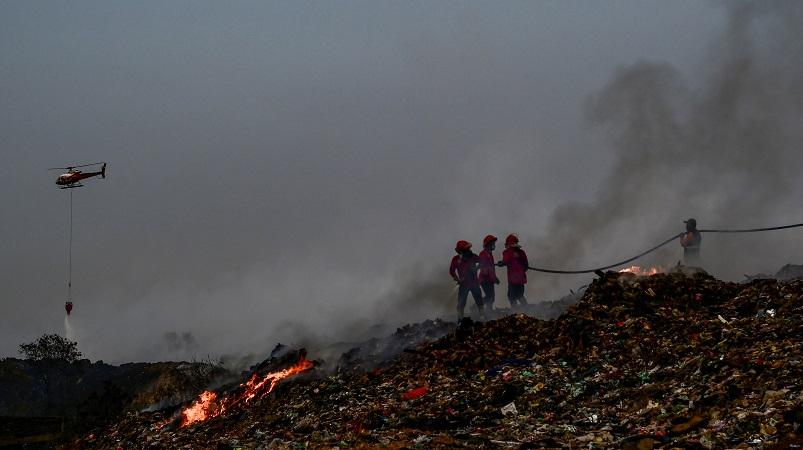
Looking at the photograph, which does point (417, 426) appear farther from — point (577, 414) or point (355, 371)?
point (355, 371)


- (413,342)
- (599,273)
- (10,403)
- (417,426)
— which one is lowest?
(417,426)

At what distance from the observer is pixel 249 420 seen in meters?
15.1

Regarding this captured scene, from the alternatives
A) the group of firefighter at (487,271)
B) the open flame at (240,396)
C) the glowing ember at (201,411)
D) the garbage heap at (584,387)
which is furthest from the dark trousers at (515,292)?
the glowing ember at (201,411)

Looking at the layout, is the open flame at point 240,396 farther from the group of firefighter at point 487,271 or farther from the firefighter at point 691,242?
the firefighter at point 691,242

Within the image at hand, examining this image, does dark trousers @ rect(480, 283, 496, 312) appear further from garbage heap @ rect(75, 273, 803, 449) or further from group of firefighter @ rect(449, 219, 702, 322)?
garbage heap @ rect(75, 273, 803, 449)

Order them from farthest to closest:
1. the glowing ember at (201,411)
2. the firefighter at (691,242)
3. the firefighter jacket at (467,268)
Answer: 1. the firefighter at (691,242)
2. the firefighter jacket at (467,268)
3. the glowing ember at (201,411)

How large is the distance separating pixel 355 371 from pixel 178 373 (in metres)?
18.4

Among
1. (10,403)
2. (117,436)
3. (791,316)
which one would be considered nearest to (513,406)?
(791,316)

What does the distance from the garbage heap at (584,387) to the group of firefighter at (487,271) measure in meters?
3.37

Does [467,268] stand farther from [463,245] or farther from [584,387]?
[584,387]

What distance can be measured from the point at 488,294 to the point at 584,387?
8985mm

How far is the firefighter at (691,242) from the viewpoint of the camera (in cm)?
2177

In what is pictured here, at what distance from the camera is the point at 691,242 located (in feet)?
71.5

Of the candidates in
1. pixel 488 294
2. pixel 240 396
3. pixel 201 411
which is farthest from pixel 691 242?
pixel 201 411
